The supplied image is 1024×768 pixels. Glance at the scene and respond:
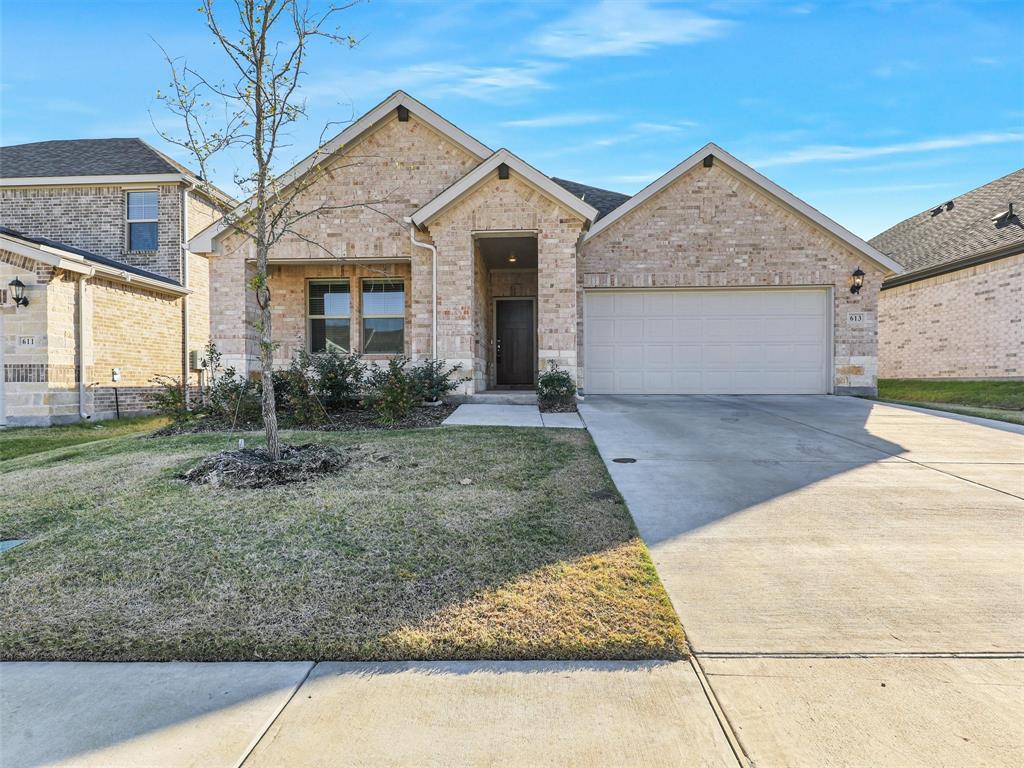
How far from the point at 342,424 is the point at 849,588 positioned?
7113 mm

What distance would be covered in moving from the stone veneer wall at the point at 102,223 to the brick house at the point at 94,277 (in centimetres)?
3

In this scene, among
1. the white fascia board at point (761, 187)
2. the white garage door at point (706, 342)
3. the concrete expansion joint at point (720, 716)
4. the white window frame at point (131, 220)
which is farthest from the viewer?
the white window frame at point (131, 220)

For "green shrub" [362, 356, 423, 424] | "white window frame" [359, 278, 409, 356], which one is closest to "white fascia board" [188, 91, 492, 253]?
"white window frame" [359, 278, 409, 356]

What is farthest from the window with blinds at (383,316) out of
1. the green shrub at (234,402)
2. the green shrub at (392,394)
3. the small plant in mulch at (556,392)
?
the small plant in mulch at (556,392)

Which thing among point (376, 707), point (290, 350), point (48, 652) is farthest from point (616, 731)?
point (290, 350)

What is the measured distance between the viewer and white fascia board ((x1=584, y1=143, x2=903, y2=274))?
1162 centimetres

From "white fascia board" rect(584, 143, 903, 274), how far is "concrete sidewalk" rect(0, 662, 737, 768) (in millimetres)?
10739

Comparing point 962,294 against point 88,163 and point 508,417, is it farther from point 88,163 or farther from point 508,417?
point 88,163

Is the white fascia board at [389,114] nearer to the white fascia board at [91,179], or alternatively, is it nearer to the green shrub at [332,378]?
the green shrub at [332,378]

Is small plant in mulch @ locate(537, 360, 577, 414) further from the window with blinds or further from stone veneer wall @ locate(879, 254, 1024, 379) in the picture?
stone veneer wall @ locate(879, 254, 1024, 379)

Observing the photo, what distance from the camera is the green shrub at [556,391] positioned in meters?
9.45

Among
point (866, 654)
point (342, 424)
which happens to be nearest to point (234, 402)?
point (342, 424)

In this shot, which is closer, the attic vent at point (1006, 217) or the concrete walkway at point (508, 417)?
the concrete walkway at point (508, 417)

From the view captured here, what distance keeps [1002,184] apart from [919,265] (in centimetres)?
415
